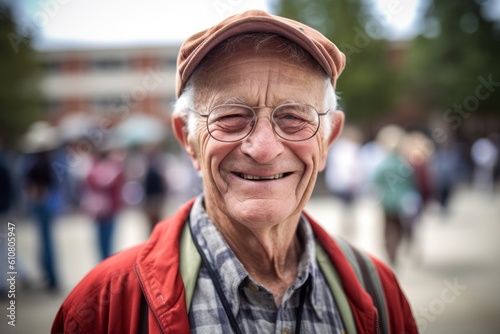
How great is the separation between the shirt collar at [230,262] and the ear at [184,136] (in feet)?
0.67

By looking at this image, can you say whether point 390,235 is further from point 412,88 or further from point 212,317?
point 412,88

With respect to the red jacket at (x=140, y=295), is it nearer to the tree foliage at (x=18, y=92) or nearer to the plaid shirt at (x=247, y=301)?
the plaid shirt at (x=247, y=301)

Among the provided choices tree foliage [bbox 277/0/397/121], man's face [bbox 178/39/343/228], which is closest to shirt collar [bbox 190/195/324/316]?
man's face [bbox 178/39/343/228]

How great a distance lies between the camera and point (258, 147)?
146 cm

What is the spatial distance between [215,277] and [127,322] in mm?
339

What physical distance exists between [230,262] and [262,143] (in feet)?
1.55

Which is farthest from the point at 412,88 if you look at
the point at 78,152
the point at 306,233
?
the point at 306,233

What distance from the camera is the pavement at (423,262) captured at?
4.60 metres

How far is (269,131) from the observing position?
1.48 m

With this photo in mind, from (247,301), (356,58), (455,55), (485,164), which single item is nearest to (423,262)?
(247,301)

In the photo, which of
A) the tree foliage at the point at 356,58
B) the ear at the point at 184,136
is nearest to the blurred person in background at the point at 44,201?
the ear at the point at 184,136

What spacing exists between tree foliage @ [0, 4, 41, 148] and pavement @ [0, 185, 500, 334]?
1037cm

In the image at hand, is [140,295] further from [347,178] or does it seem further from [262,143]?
[347,178]

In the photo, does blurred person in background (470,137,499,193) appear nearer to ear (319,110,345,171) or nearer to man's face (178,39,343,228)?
ear (319,110,345,171)
